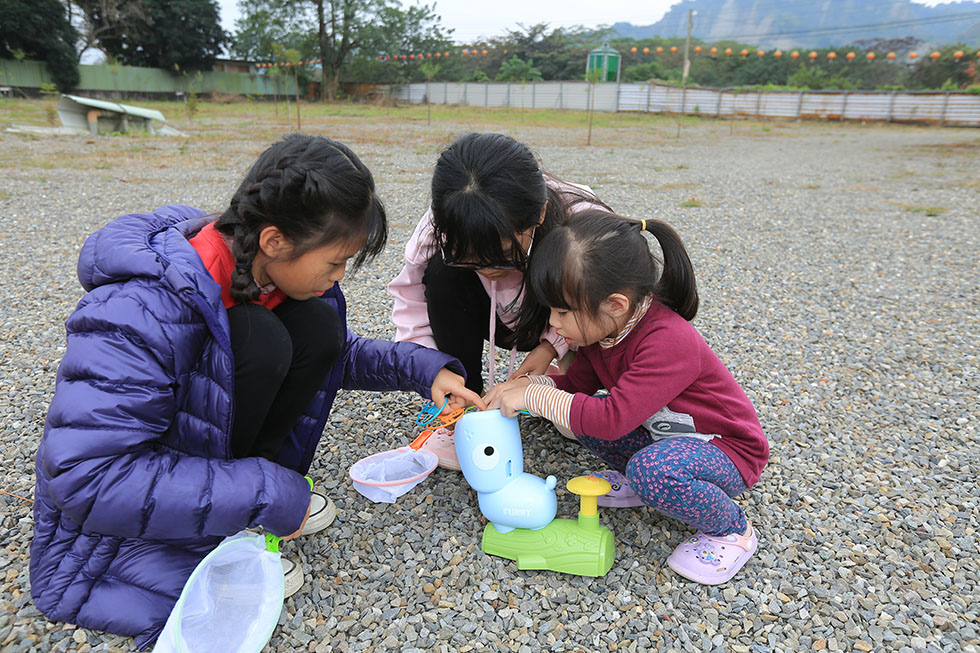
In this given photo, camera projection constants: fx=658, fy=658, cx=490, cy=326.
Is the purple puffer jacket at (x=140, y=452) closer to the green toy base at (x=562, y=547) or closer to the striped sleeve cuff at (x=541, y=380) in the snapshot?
the green toy base at (x=562, y=547)

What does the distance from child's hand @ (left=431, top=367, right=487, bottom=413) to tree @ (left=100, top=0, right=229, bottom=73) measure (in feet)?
97.0

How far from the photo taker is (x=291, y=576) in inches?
65.2

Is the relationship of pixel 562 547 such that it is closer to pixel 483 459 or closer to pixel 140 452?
pixel 483 459

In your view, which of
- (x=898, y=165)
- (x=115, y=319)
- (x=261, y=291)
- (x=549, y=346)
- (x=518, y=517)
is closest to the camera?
(x=115, y=319)

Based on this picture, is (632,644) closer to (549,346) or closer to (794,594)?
(794,594)

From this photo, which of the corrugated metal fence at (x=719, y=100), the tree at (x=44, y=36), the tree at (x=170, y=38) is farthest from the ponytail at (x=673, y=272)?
the tree at (x=170, y=38)

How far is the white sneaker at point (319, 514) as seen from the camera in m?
1.87

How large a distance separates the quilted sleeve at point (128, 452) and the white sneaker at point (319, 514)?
0.44 meters

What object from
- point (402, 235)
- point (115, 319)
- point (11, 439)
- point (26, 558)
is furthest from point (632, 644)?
point (402, 235)

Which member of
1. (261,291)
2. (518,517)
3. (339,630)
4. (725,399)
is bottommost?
(339,630)

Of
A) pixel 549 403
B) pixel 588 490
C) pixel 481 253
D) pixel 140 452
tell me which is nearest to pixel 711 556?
pixel 588 490

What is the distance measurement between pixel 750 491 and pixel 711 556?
1.51 ft

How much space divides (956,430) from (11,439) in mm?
3396

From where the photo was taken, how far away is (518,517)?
179 cm
